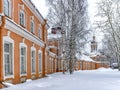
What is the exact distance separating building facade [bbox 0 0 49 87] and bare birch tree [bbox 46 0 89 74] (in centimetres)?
914

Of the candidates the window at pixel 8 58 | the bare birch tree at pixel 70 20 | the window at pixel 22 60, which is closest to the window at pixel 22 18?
the window at pixel 22 60

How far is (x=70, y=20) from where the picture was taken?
36.2 meters

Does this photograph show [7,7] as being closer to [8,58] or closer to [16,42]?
[16,42]

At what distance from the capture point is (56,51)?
51.9 m

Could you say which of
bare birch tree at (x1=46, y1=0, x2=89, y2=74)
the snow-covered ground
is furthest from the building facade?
bare birch tree at (x1=46, y1=0, x2=89, y2=74)

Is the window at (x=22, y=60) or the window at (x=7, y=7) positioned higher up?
the window at (x=7, y=7)

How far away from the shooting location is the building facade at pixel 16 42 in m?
16.0

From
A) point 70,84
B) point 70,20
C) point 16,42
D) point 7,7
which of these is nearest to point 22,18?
point 16,42

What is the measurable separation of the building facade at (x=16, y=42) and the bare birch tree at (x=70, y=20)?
9141mm

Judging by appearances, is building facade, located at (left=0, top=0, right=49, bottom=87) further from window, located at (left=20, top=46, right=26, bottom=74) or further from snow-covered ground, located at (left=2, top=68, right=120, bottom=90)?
snow-covered ground, located at (left=2, top=68, right=120, bottom=90)

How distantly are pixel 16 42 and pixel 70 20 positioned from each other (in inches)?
694

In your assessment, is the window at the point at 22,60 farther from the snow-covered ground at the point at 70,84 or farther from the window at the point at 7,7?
the window at the point at 7,7

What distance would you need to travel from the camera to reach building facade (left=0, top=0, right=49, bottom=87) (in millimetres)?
Result: 15953

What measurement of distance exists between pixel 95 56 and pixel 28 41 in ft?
309
